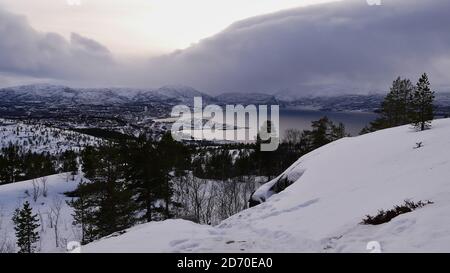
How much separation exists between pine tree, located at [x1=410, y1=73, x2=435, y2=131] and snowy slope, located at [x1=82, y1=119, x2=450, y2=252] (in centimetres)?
671

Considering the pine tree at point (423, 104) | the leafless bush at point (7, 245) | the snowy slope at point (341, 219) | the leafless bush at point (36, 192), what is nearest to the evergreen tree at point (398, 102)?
the pine tree at point (423, 104)

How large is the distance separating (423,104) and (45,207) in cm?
7436

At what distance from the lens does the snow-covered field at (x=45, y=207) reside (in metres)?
58.4

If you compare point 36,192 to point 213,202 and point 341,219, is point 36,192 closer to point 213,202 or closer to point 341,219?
point 213,202

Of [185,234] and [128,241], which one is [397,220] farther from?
[128,241]

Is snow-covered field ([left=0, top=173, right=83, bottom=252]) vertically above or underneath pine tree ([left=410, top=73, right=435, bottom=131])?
underneath

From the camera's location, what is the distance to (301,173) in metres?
24.1

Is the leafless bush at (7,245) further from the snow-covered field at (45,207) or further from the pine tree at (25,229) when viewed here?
the pine tree at (25,229)

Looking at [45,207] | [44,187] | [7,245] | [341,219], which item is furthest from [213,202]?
[341,219]

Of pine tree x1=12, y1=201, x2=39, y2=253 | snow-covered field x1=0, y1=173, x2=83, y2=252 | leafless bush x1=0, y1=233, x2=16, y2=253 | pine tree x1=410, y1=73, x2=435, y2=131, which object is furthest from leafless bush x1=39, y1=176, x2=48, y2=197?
pine tree x1=410, y1=73, x2=435, y2=131

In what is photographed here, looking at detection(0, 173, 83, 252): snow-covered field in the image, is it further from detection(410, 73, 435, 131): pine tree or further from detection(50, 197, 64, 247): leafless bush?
detection(410, 73, 435, 131): pine tree

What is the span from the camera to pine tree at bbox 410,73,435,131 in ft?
84.4

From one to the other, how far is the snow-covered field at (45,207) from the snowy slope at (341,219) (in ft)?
161

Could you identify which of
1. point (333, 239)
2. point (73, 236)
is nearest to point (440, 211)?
point (333, 239)
